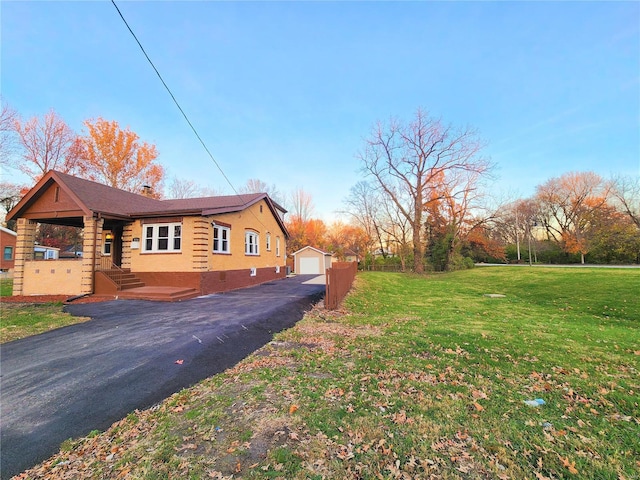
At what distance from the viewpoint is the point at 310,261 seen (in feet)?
103

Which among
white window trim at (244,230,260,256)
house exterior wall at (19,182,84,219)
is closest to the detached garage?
white window trim at (244,230,260,256)

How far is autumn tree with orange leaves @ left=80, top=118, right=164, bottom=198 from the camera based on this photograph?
92.2 ft

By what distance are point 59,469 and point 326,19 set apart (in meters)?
15.3

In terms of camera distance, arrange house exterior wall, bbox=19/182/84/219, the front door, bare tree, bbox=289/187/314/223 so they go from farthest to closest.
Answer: bare tree, bbox=289/187/314/223
the front door
house exterior wall, bbox=19/182/84/219

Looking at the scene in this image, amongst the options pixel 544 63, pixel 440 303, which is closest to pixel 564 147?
pixel 544 63

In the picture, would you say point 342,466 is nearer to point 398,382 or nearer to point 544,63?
point 398,382

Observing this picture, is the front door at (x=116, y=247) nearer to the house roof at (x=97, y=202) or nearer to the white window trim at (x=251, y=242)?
the house roof at (x=97, y=202)

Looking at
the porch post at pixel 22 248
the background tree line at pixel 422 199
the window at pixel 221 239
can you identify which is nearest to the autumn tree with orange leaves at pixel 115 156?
the background tree line at pixel 422 199

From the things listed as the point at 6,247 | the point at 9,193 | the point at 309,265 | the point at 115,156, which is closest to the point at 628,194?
the point at 309,265

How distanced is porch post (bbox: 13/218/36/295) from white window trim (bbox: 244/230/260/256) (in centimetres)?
979

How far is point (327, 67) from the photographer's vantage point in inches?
608

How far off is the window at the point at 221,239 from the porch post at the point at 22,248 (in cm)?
852

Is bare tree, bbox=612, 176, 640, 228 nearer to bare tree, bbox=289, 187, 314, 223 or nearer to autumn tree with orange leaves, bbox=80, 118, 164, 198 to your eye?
bare tree, bbox=289, 187, 314, 223

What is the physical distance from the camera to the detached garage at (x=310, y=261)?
31141 mm
